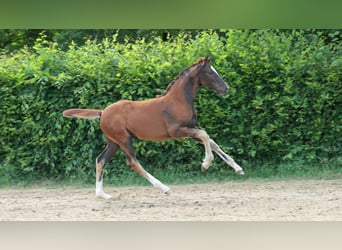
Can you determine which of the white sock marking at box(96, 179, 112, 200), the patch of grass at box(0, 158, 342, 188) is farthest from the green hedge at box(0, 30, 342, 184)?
the white sock marking at box(96, 179, 112, 200)

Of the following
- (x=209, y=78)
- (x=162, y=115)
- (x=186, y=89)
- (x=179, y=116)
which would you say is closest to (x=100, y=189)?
(x=162, y=115)

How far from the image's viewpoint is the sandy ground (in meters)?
5.99

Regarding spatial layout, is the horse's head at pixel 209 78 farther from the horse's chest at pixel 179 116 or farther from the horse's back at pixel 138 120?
the horse's back at pixel 138 120

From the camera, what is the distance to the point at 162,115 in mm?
6562

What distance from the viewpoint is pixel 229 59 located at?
360 inches

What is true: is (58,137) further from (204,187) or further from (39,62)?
(204,187)

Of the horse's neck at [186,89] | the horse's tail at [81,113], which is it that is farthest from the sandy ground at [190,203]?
the horse's neck at [186,89]

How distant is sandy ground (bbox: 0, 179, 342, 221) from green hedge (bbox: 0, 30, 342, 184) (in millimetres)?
590

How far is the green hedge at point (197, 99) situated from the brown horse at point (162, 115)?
220 centimetres

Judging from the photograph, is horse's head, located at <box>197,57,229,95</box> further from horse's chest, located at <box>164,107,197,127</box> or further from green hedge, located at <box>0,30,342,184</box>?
green hedge, located at <box>0,30,342,184</box>

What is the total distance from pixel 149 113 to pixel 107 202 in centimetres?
130

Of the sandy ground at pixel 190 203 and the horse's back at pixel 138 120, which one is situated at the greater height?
the horse's back at pixel 138 120

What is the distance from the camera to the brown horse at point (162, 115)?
21.4 feet
